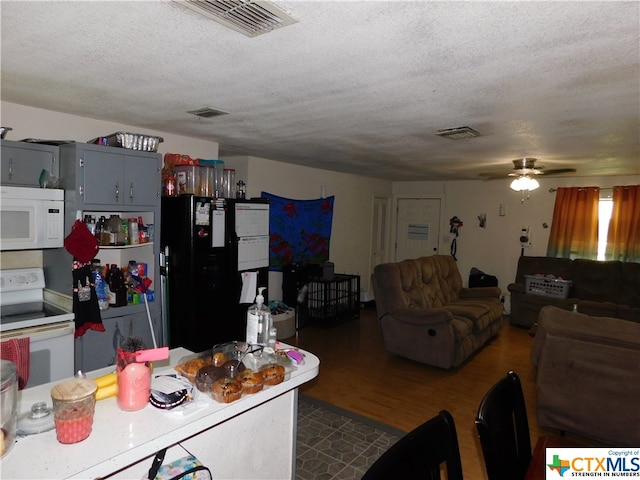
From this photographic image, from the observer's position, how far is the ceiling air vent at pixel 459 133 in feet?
10.3

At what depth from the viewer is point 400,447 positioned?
1.07 metres

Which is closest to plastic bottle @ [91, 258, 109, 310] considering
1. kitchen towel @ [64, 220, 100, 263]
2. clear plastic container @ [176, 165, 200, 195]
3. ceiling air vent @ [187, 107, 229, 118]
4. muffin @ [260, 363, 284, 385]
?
kitchen towel @ [64, 220, 100, 263]

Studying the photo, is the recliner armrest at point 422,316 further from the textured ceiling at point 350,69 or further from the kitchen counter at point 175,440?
the kitchen counter at point 175,440

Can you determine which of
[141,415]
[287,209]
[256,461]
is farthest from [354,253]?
[141,415]

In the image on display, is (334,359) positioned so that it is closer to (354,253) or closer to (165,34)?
(354,253)

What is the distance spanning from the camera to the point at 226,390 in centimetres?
144

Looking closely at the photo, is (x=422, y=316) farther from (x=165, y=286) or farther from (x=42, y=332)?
(x=42, y=332)

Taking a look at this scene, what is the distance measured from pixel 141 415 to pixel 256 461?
63cm

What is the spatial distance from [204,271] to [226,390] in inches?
90.0

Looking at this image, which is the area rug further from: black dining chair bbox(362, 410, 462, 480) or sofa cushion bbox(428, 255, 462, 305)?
sofa cushion bbox(428, 255, 462, 305)

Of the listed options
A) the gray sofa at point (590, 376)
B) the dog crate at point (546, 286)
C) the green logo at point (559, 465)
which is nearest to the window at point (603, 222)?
the dog crate at point (546, 286)

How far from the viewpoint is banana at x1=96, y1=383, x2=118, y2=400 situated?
1.39 metres

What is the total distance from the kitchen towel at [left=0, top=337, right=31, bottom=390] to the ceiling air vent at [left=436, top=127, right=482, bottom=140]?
303 centimetres

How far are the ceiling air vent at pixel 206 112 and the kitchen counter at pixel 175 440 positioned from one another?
5.25 feet
